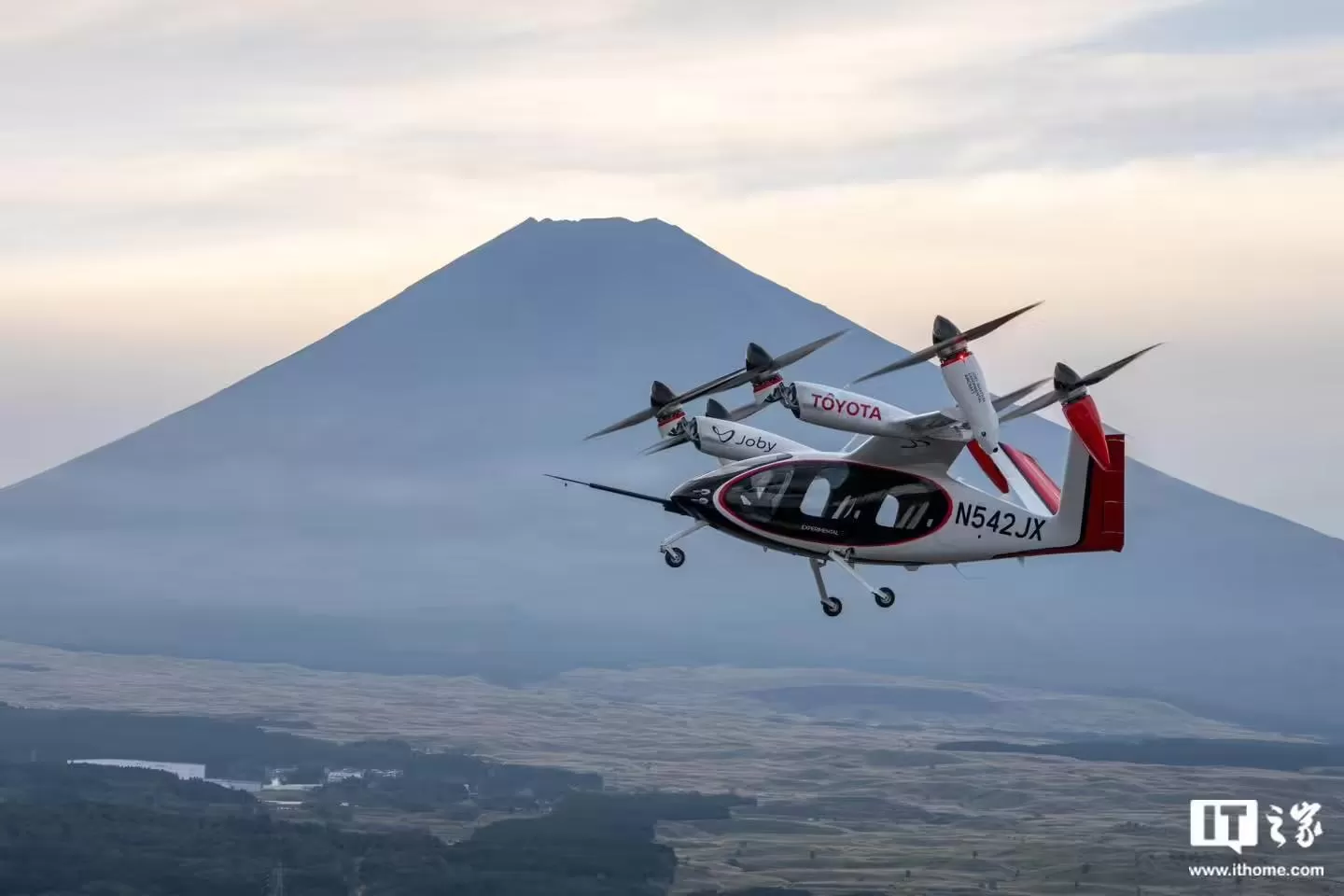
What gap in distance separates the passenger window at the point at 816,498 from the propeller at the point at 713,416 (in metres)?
4.53

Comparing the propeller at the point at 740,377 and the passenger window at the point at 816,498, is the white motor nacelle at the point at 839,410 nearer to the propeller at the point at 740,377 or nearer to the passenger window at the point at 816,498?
the propeller at the point at 740,377

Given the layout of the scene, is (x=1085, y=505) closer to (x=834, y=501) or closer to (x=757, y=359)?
(x=834, y=501)

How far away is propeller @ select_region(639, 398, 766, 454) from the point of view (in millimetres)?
94750

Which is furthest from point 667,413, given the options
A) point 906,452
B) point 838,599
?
point 838,599

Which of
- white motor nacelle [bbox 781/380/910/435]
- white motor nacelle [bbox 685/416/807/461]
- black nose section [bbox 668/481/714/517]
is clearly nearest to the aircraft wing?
white motor nacelle [bbox 781/380/910/435]

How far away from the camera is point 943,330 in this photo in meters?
81.6

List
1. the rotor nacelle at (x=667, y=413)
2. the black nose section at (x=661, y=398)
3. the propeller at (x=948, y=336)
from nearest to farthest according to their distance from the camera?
the propeller at (x=948, y=336), the black nose section at (x=661, y=398), the rotor nacelle at (x=667, y=413)

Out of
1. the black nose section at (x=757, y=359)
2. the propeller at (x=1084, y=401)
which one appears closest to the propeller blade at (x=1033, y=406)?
the propeller at (x=1084, y=401)

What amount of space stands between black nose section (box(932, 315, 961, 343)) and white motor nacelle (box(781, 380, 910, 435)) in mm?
3914

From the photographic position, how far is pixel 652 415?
9575 cm

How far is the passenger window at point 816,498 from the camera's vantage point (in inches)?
3524

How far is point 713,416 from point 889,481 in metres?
11.0

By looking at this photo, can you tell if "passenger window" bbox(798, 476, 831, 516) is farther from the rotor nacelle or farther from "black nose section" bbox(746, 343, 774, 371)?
the rotor nacelle

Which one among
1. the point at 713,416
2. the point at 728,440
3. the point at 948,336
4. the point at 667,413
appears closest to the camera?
the point at 948,336
